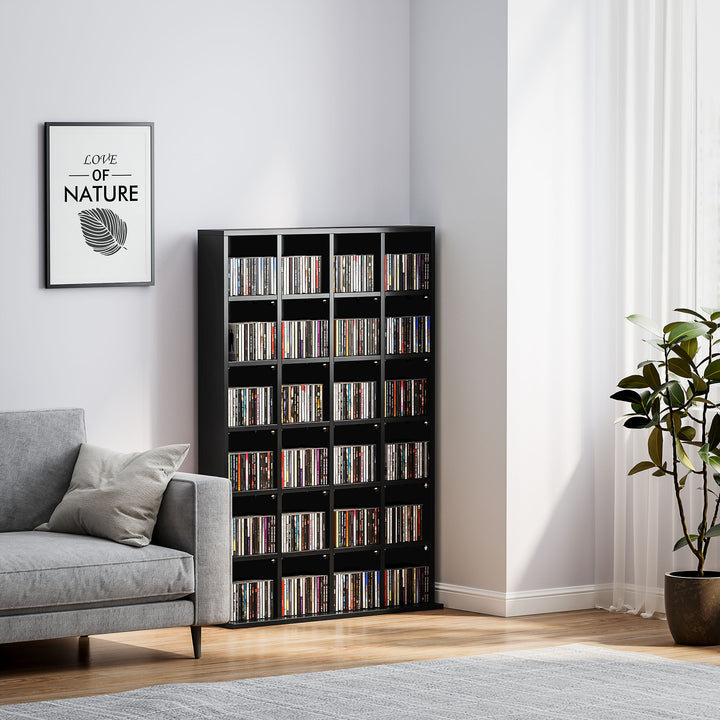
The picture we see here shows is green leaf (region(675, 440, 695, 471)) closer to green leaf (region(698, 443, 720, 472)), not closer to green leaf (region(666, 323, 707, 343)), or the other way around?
green leaf (region(698, 443, 720, 472))

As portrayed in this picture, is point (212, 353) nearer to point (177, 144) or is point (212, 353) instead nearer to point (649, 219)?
point (177, 144)

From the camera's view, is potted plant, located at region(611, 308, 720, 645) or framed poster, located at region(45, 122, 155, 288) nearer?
potted plant, located at region(611, 308, 720, 645)

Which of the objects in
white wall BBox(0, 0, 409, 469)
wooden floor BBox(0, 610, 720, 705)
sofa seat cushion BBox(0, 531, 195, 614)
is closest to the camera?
sofa seat cushion BBox(0, 531, 195, 614)

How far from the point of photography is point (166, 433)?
20.0 ft

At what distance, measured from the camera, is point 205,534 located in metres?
5.21

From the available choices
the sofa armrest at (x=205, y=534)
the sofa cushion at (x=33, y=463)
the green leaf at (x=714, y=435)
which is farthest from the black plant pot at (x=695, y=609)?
the sofa cushion at (x=33, y=463)

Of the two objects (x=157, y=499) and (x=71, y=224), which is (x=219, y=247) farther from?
(x=157, y=499)

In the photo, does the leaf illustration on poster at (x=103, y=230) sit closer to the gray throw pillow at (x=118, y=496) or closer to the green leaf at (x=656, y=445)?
the gray throw pillow at (x=118, y=496)

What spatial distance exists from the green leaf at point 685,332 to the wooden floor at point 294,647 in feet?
3.89

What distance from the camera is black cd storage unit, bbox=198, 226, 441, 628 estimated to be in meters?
5.95

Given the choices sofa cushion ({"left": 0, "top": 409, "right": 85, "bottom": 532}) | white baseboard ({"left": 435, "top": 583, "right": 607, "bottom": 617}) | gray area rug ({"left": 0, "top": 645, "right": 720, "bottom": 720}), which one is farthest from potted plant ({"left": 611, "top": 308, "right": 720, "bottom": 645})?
sofa cushion ({"left": 0, "top": 409, "right": 85, "bottom": 532})

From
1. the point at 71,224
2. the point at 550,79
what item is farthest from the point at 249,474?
→ the point at 550,79

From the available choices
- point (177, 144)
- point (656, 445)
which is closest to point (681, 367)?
point (656, 445)

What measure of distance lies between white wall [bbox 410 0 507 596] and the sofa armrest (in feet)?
4.46
